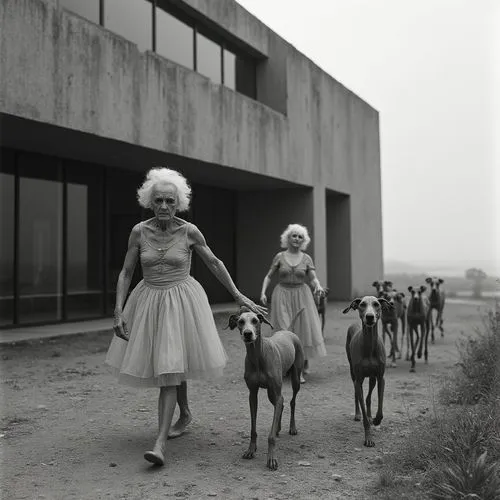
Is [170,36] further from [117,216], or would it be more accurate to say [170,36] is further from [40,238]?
[40,238]

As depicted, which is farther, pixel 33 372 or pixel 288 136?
pixel 288 136

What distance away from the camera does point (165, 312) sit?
451cm

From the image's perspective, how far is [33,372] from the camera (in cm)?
792

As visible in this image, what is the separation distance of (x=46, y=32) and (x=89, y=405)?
602 cm

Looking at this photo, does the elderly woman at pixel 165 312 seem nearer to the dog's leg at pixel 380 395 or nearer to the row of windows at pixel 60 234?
the dog's leg at pixel 380 395

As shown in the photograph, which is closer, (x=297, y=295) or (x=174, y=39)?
(x=297, y=295)

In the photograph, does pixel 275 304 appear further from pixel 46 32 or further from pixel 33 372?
pixel 46 32

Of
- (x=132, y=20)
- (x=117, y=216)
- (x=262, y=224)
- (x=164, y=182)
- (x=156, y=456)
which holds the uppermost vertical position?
(x=132, y=20)

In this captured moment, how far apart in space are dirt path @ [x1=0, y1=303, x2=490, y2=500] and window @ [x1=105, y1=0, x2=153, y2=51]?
23.3 feet

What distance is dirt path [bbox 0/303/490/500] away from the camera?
3.86 metres

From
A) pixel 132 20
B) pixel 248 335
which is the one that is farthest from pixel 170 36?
pixel 248 335

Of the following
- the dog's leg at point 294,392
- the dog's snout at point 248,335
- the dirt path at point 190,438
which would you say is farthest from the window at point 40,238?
the dog's snout at point 248,335

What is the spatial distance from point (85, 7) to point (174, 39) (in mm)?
2831

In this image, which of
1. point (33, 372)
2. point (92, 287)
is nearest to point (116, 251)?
point (92, 287)
